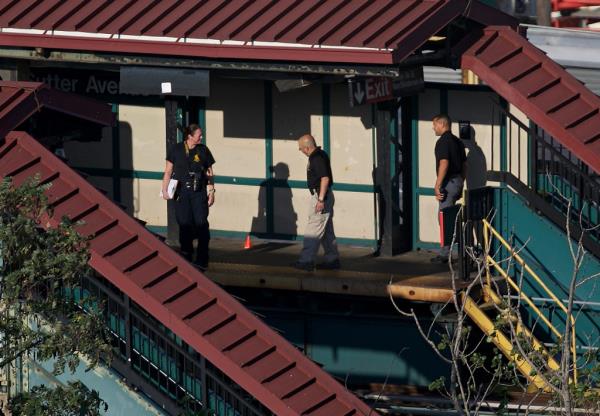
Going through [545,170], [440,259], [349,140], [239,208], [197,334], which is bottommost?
[197,334]

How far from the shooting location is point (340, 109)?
2197 cm

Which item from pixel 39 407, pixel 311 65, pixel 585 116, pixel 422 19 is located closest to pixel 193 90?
pixel 311 65

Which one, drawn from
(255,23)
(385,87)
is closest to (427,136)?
(385,87)

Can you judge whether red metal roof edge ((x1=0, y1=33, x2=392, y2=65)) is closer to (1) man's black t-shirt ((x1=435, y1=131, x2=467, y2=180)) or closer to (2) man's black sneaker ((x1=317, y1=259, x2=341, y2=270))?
(1) man's black t-shirt ((x1=435, y1=131, x2=467, y2=180))

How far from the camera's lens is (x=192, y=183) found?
20.1 metres

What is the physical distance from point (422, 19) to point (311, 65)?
4.49ft

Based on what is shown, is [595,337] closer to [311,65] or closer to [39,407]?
[311,65]

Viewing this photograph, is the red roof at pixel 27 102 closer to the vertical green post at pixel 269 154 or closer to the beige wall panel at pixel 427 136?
the vertical green post at pixel 269 154

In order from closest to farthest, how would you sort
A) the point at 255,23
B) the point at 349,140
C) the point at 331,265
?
the point at 255,23
the point at 331,265
the point at 349,140

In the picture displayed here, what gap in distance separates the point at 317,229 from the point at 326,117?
6.94 ft

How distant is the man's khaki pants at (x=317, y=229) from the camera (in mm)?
20453

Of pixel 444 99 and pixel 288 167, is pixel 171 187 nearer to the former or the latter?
pixel 288 167

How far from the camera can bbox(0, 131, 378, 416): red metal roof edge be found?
654 inches

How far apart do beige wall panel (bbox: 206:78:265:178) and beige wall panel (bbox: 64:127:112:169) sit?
1.41 m
